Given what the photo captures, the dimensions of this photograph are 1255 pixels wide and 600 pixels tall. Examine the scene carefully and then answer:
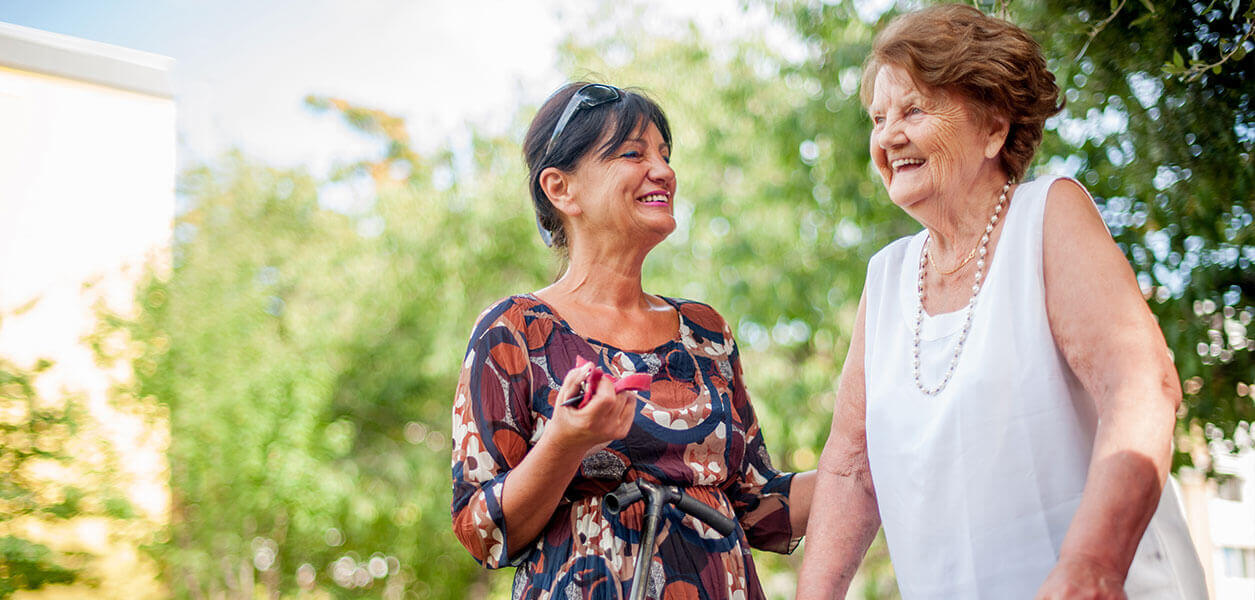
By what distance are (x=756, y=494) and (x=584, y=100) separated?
0.97 m

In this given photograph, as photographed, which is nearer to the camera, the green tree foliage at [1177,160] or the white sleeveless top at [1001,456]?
the white sleeveless top at [1001,456]

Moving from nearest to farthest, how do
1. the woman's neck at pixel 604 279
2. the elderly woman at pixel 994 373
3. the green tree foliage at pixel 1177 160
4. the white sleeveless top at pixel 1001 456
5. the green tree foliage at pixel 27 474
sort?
1. the elderly woman at pixel 994 373
2. the white sleeveless top at pixel 1001 456
3. the woman's neck at pixel 604 279
4. the green tree foliage at pixel 1177 160
5. the green tree foliage at pixel 27 474

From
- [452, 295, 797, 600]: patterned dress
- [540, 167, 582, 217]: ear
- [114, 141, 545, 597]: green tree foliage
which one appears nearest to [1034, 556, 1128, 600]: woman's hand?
[452, 295, 797, 600]: patterned dress

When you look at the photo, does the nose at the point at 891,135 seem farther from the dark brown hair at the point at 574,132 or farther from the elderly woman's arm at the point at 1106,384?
the dark brown hair at the point at 574,132

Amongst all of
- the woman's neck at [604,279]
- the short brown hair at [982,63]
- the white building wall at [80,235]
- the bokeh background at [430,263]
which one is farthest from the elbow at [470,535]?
the white building wall at [80,235]

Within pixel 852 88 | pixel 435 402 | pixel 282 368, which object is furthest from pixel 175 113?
pixel 852 88

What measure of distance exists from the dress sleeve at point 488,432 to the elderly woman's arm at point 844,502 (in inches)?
23.4

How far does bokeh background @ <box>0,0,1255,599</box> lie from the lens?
4.00m

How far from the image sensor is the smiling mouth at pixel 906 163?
196 centimetres

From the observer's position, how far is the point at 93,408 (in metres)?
10.4

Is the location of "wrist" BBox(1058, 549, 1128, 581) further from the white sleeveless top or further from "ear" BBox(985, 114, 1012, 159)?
"ear" BBox(985, 114, 1012, 159)

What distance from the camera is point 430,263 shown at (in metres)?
15.1

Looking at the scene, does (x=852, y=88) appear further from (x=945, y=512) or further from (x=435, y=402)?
(x=435, y=402)

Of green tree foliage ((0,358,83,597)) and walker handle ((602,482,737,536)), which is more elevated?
walker handle ((602,482,737,536))
